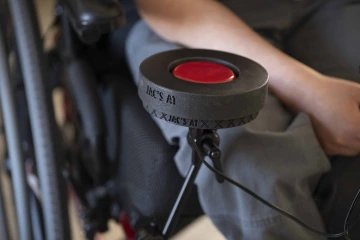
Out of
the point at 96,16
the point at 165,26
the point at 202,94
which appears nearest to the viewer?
the point at 202,94

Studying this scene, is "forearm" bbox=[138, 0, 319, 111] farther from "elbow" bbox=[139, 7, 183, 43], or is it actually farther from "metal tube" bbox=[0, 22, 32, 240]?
"metal tube" bbox=[0, 22, 32, 240]

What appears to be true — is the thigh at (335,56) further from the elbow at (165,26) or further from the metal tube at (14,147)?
the metal tube at (14,147)

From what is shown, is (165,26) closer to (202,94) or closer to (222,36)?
(222,36)

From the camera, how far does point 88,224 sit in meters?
0.69

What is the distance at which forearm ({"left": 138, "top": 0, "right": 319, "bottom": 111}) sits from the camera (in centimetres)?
44

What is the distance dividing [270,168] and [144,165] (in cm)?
18

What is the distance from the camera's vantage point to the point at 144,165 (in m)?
0.53

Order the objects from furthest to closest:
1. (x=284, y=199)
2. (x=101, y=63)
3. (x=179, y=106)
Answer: (x=101, y=63)
(x=284, y=199)
(x=179, y=106)

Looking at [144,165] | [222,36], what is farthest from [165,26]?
[144,165]

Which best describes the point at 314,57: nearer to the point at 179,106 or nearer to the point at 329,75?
the point at 329,75

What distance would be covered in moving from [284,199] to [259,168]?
0.13ft

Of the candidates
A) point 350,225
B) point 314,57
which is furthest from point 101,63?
point 350,225

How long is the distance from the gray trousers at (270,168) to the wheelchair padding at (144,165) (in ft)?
0.10

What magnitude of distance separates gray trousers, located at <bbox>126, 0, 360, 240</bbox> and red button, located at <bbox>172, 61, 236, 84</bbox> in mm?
87
